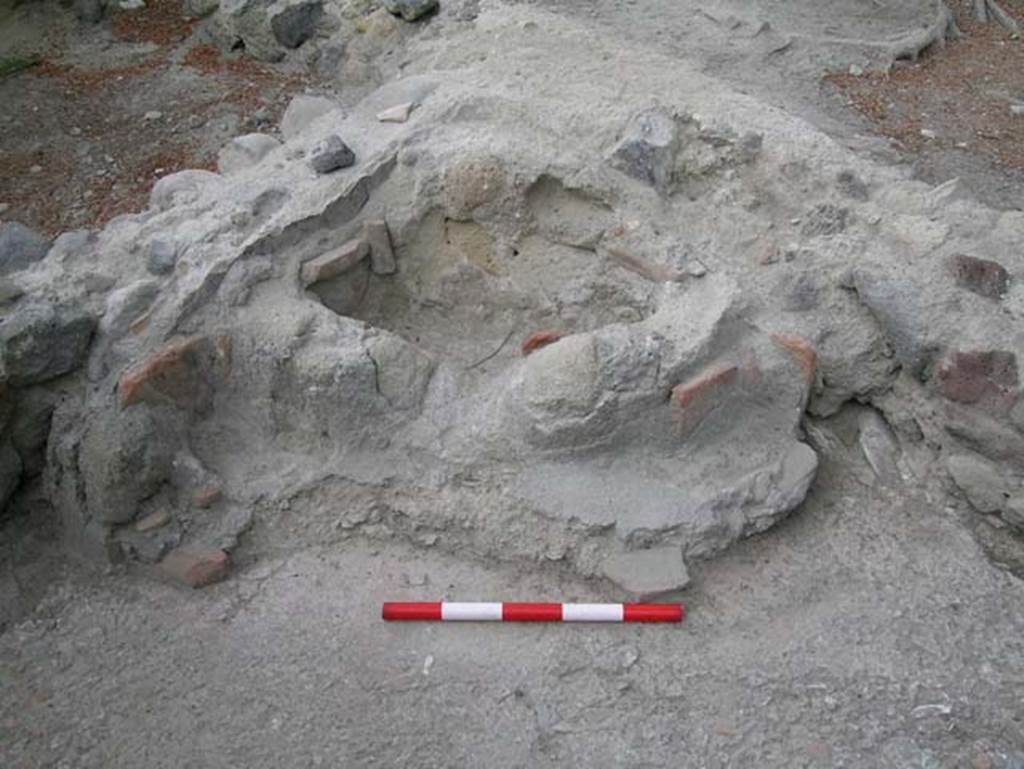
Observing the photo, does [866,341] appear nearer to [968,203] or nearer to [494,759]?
[968,203]

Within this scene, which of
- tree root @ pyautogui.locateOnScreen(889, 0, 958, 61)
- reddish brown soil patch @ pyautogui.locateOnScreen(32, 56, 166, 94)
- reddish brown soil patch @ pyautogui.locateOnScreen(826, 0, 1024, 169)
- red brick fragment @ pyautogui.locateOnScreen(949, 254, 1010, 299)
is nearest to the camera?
red brick fragment @ pyautogui.locateOnScreen(949, 254, 1010, 299)

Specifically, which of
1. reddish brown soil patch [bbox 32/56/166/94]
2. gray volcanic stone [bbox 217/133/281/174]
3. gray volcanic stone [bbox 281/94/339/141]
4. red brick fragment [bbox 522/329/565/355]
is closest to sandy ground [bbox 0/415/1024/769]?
red brick fragment [bbox 522/329/565/355]

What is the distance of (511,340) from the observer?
3.05 metres

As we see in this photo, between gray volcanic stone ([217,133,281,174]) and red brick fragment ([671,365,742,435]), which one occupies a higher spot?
gray volcanic stone ([217,133,281,174])

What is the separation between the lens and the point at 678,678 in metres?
2.36

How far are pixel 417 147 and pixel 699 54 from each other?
5.50ft

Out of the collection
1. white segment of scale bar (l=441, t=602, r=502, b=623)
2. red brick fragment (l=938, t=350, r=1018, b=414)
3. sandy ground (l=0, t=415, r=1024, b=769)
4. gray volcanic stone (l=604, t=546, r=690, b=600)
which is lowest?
sandy ground (l=0, t=415, r=1024, b=769)

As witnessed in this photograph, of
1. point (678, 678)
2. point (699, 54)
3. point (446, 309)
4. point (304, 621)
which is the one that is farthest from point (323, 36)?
point (678, 678)

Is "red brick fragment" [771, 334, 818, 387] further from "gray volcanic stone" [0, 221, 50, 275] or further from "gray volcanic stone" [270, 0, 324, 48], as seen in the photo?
"gray volcanic stone" [270, 0, 324, 48]

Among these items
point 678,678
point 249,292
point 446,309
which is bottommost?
point 678,678

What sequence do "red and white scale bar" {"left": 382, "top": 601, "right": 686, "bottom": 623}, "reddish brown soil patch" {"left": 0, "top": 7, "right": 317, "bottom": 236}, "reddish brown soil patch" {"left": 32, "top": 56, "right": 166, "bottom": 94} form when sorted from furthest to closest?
"reddish brown soil patch" {"left": 32, "top": 56, "right": 166, "bottom": 94} < "reddish brown soil patch" {"left": 0, "top": 7, "right": 317, "bottom": 236} < "red and white scale bar" {"left": 382, "top": 601, "right": 686, "bottom": 623}

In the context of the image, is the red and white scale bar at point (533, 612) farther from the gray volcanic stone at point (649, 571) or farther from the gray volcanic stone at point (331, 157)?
the gray volcanic stone at point (331, 157)

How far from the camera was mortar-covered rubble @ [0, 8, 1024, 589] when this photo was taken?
259 cm

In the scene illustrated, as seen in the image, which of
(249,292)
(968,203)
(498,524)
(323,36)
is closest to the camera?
(498,524)
